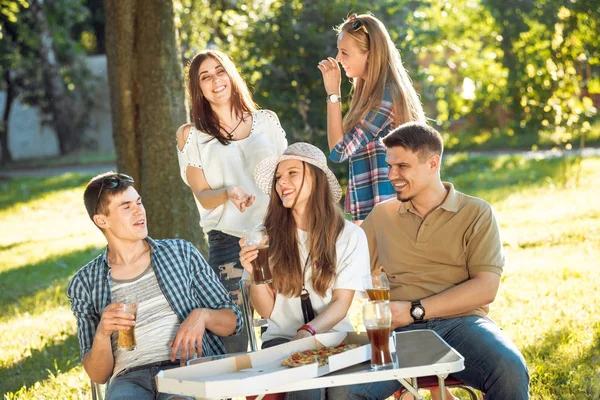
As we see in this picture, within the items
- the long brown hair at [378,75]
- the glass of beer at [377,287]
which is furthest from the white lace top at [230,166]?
the glass of beer at [377,287]

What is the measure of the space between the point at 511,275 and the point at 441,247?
14.1 ft

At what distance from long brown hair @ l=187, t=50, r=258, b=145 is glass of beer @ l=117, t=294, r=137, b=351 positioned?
4.22 ft

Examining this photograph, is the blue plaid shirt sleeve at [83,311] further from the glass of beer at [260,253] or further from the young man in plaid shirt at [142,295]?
the glass of beer at [260,253]

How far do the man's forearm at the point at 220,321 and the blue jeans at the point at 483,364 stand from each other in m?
0.72

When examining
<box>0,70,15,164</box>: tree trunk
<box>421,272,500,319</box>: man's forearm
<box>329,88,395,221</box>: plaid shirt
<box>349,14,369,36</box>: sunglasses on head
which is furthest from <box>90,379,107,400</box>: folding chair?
<box>0,70,15,164</box>: tree trunk

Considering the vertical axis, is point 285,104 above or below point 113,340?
above

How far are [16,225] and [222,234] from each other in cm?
1165

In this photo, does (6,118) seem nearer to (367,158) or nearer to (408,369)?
(367,158)

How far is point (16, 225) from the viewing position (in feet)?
51.2

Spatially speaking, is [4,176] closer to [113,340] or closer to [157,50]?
[157,50]

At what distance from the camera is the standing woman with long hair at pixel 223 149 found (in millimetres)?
4668

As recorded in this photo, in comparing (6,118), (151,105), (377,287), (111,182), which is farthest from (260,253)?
(6,118)

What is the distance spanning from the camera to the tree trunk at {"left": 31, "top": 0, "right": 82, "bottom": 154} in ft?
72.1

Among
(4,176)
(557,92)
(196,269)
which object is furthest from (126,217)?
(4,176)
